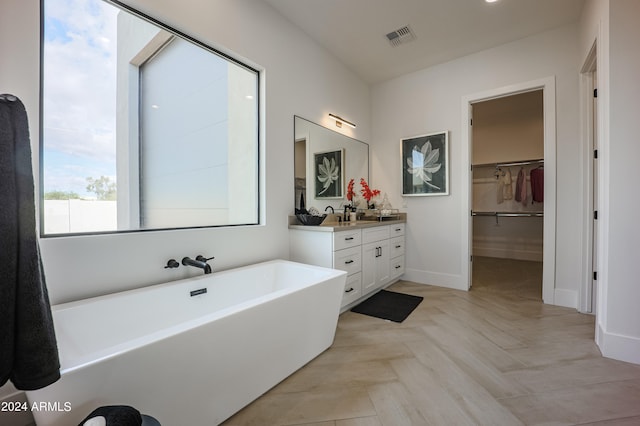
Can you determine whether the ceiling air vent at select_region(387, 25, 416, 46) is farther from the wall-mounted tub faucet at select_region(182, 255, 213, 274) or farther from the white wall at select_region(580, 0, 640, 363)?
the wall-mounted tub faucet at select_region(182, 255, 213, 274)

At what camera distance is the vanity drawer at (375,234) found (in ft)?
9.74

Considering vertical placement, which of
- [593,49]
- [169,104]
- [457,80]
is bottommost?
[169,104]

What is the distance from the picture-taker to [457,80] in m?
3.50

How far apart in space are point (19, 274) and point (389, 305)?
2853 mm

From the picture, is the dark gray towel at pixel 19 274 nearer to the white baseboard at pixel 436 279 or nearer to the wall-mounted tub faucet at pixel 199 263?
the wall-mounted tub faucet at pixel 199 263

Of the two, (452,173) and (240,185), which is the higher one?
(452,173)

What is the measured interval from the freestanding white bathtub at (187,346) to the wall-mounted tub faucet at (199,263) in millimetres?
121

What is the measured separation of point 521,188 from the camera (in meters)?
5.16

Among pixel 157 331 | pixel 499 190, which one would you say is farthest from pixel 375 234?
pixel 499 190

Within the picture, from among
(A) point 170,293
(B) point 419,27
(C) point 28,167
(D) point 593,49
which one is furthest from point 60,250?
(D) point 593,49

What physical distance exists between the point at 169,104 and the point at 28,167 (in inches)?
87.4

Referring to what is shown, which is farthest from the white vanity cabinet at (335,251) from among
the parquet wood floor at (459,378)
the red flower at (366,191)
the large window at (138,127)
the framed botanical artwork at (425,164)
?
the framed botanical artwork at (425,164)

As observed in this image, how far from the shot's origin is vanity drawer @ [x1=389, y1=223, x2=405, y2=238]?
352cm

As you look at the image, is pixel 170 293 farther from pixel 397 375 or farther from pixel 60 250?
pixel 397 375
